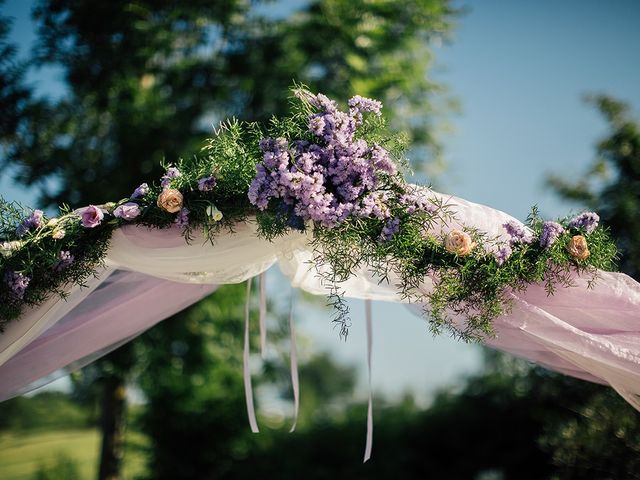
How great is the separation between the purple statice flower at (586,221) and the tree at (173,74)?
389cm

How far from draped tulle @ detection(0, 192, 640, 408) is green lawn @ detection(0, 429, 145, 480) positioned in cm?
508

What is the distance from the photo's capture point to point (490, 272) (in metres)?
2.76

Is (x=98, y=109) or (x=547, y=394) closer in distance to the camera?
(x=547, y=394)

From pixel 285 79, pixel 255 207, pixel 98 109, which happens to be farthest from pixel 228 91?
pixel 255 207

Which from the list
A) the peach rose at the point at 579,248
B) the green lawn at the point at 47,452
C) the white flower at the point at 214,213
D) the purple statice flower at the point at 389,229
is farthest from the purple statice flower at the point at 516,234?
the green lawn at the point at 47,452

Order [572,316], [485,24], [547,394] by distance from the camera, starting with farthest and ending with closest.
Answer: [485,24], [547,394], [572,316]

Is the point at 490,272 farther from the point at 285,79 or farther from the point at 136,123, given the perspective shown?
the point at 136,123

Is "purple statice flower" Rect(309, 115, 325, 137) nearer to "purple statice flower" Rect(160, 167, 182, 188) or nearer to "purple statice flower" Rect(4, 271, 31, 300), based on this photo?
"purple statice flower" Rect(160, 167, 182, 188)

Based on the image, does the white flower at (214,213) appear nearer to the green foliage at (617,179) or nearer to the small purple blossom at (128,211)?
the small purple blossom at (128,211)

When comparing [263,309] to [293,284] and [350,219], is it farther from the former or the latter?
[350,219]

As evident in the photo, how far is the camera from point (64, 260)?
3.07 m

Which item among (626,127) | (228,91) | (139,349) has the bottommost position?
(139,349)

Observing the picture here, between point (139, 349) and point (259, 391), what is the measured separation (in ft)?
5.45

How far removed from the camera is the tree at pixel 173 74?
676 cm
